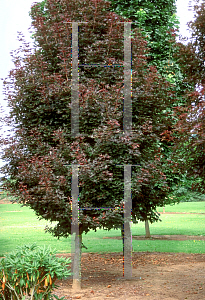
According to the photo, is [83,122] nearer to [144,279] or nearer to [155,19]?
[144,279]

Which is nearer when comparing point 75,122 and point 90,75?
point 75,122

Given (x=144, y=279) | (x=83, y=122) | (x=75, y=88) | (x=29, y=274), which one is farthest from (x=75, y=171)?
(x=144, y=279)

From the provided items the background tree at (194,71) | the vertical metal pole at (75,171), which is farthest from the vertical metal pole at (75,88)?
the background tree at (194,71)

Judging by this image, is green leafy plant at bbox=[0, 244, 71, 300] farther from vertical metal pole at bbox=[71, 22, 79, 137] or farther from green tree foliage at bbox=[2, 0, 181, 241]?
vertical metal pole at bbox=[71, 22, 79, 137]

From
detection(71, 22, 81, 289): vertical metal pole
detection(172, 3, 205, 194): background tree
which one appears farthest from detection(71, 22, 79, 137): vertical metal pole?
detection(172, 3, 205, 194): background tree

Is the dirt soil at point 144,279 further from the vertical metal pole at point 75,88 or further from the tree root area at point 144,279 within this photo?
the vertical metal pole at point 75,88

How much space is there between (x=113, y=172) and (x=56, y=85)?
2145 millimetres

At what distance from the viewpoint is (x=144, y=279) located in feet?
30.9

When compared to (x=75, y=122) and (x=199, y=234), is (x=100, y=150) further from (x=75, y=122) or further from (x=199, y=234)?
(x=199, y=234)

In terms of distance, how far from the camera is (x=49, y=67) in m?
8.21

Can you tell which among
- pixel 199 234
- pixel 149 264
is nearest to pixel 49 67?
pixel 149 264

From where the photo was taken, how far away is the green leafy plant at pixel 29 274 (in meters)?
4.61

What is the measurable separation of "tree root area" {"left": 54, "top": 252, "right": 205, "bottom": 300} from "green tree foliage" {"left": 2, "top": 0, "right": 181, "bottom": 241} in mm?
1451

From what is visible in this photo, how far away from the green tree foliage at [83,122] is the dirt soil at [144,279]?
1.48 meters
